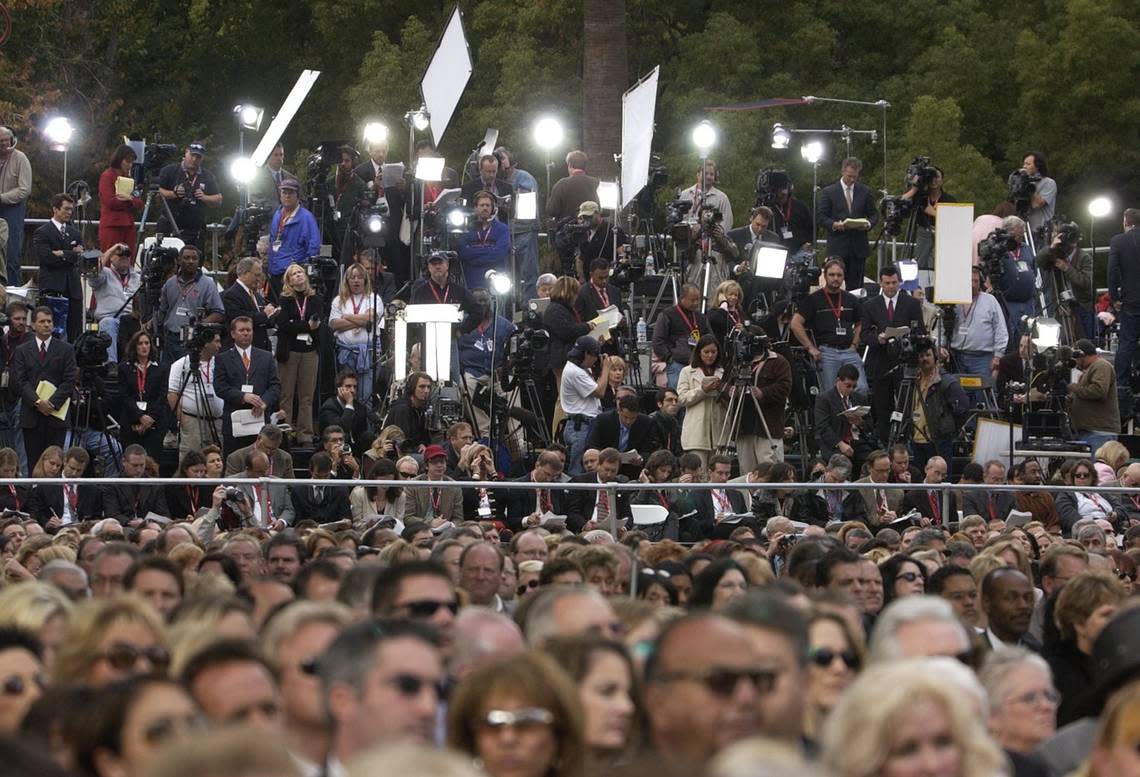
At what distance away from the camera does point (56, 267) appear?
1855cm

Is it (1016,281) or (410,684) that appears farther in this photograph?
(1016,281)

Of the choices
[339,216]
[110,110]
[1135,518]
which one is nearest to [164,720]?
[1135,518]

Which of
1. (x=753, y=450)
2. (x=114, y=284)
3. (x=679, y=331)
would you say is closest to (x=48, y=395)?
(x=114, y=284)

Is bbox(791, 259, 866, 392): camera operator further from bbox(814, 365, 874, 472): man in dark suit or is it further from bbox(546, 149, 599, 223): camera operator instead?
bbox(546, 149, 599, 223): camera operator

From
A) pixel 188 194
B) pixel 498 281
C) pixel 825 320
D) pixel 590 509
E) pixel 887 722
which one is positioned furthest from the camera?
pixel 188 194

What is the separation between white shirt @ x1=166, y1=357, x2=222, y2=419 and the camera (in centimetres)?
1680

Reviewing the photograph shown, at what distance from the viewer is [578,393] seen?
1708 centimetres

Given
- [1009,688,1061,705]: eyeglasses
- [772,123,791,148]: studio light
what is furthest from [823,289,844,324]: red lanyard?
[1009,688,1061,705]: eyeglasses

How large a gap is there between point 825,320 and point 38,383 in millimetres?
6076

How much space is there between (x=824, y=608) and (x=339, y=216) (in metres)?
13.8

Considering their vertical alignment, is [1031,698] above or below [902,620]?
below

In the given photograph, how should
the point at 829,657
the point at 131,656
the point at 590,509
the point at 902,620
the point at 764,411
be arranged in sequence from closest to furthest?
the point at 131,656, the point at 829,657, the point at 902,620, the point at 590,509, the point at 764,411

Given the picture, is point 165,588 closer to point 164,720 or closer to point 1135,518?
point 164,720

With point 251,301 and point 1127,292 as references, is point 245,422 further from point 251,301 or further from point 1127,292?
point 1127,292
